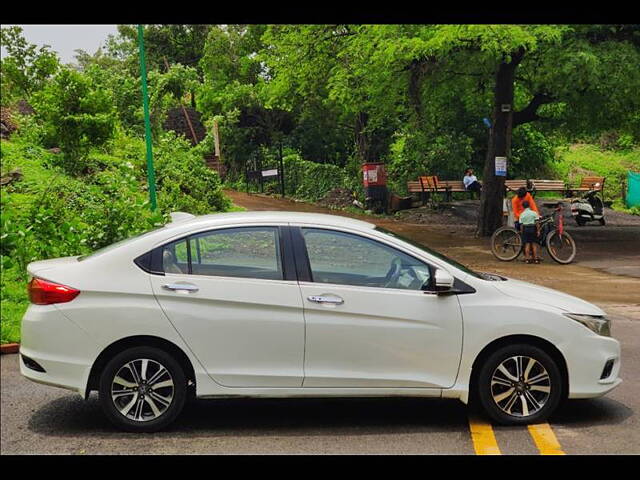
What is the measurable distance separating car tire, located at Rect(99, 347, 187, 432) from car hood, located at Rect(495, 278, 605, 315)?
8.04 feet

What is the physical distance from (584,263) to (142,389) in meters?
12.4

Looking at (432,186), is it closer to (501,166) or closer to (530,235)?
(501,166)

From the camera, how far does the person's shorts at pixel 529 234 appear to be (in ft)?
50.4

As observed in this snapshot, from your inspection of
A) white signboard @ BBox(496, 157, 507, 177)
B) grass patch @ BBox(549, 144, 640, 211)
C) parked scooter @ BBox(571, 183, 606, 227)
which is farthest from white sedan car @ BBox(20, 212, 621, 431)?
grass patch @ BBox(549, 144, 640, 211)

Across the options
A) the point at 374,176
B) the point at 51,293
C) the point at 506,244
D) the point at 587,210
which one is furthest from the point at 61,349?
the point at 374,176

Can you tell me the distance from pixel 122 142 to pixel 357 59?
22.0 feet

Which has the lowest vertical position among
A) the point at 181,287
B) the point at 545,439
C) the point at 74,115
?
the point at 545,439

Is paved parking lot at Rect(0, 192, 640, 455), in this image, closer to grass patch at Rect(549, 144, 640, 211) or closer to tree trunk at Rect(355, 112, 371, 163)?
tree trunk at Rect(355, 112, 371, 163)

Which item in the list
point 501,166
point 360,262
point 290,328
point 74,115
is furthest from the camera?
point 501,166

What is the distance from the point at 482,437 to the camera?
535 cm

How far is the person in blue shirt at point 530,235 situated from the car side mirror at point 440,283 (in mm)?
10073

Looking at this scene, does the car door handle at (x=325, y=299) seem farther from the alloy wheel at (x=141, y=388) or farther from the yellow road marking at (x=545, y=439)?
the yellow road marking at (x=545, y=439)

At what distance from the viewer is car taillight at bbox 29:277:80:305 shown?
5398 millimetres

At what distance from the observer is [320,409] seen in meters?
6.11
